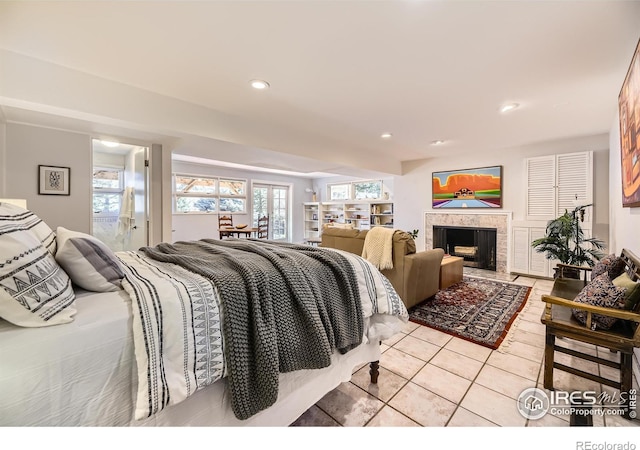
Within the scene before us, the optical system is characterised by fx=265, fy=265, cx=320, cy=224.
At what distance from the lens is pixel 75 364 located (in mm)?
800

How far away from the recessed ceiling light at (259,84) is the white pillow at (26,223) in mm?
1893

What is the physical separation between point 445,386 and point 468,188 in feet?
14.8

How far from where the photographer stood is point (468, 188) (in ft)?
17.4

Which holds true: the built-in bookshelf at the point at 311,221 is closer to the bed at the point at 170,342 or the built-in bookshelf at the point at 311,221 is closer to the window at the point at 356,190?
the window at the point at 356,190

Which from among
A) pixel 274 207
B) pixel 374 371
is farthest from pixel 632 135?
pixel 274 207

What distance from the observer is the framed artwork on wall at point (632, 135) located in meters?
1.62

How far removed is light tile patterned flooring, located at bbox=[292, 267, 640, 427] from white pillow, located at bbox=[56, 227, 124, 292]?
120cm

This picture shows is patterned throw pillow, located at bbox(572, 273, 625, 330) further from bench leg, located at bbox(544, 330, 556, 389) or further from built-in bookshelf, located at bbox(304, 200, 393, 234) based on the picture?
built-in bookshelf, located at bbox(304, 200, 393, 234)

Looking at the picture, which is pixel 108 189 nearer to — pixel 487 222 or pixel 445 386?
pixel 445 386
